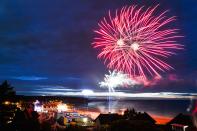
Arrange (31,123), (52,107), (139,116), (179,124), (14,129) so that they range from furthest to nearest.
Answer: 1. (52,107)
2. (139,116)
3. (179,124)
4. (31,123)
5. (14,129)

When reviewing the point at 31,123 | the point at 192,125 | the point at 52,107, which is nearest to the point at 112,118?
the point at 192,125

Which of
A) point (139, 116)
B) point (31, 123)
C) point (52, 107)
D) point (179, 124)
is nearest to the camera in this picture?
point (31, 123)

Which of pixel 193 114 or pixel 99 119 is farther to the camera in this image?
pixel 99 119

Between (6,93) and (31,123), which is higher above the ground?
(6,93)

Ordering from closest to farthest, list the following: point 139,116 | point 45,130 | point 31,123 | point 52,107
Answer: point 31,123
point 45,130
point 139,116
point 52,107

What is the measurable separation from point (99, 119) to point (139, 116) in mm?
7056

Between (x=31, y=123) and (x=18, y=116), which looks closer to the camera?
(x=31, y=123)

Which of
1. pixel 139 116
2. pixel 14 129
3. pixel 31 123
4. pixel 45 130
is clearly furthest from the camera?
pixel 139 116

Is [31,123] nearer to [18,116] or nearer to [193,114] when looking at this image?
[18,116]

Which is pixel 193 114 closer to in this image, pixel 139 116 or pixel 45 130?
pixel 139 116

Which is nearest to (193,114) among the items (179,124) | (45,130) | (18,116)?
(179,124)

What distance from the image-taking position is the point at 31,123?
129 feet

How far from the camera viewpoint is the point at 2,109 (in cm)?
3791

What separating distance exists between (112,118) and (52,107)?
122ft
